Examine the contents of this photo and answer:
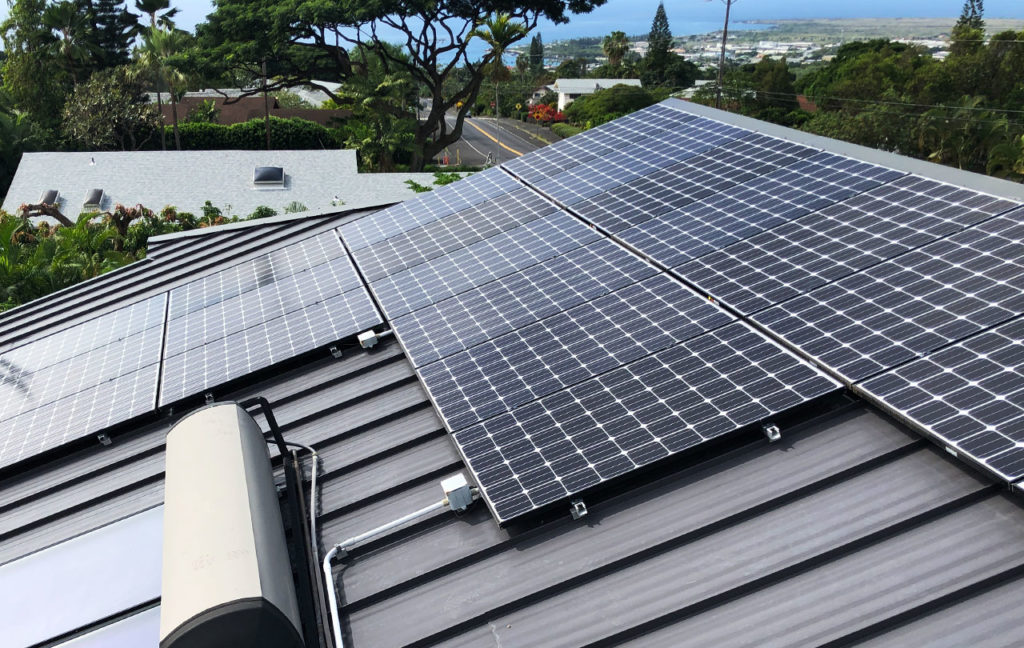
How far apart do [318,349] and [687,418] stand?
5.97m

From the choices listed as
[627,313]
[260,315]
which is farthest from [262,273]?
[627,313]

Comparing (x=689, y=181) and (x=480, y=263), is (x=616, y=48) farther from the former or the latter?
(x=480, y=263)

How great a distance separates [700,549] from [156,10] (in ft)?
338

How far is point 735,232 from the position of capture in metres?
10.9

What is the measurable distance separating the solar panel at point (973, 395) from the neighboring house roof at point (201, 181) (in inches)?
1506

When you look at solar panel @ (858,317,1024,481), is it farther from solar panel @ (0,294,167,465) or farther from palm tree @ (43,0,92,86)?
palm tree @ (43,0,92,86)

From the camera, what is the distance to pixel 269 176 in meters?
46.2

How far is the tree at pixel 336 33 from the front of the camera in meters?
63.7

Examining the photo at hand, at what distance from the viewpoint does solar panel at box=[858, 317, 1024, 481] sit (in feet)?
20.7

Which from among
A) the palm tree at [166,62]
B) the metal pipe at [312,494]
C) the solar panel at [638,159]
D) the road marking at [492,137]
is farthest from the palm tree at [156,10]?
the metal pipe at [312,494]

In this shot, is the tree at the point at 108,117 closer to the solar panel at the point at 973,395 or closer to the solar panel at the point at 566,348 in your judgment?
the solar panel at the point at 566,348

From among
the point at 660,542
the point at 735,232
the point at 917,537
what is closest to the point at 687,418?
the point at 660,542

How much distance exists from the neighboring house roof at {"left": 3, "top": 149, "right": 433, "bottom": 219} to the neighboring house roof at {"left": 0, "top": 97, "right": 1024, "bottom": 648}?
36.4m

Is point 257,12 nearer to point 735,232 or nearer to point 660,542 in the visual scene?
point 735,232
